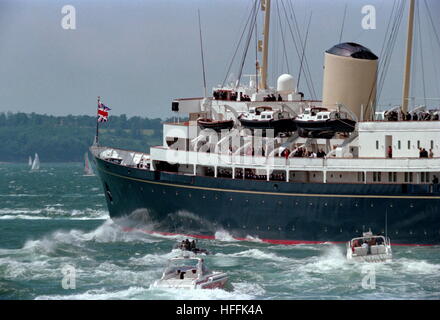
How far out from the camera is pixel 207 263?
159ft

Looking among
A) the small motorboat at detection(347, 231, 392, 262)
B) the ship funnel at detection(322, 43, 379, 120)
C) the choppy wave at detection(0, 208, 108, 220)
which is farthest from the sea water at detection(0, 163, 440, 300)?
the choppy wave at detection(0, 208, 108, 220)

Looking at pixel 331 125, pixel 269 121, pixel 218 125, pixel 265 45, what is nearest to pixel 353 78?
pixel 331 125

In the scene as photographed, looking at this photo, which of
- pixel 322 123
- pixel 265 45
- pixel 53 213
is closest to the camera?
pixel 322 123

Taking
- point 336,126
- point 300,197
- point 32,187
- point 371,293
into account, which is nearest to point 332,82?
point 336,126

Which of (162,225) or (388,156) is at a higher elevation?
(388,156)

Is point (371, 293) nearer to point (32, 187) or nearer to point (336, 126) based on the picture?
point (336, 126)

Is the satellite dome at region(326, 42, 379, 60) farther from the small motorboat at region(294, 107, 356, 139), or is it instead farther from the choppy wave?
the choppy wave

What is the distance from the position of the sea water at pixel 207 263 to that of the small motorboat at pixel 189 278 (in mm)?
356

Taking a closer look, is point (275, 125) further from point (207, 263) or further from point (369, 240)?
point (207, 263)

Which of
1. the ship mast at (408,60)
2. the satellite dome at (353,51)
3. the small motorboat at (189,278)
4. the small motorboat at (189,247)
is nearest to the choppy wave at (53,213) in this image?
the satellite dome at (353,51)

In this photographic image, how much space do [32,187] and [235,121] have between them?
62.4 metres

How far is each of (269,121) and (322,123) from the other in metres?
3.20

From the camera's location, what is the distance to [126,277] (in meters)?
44.9
